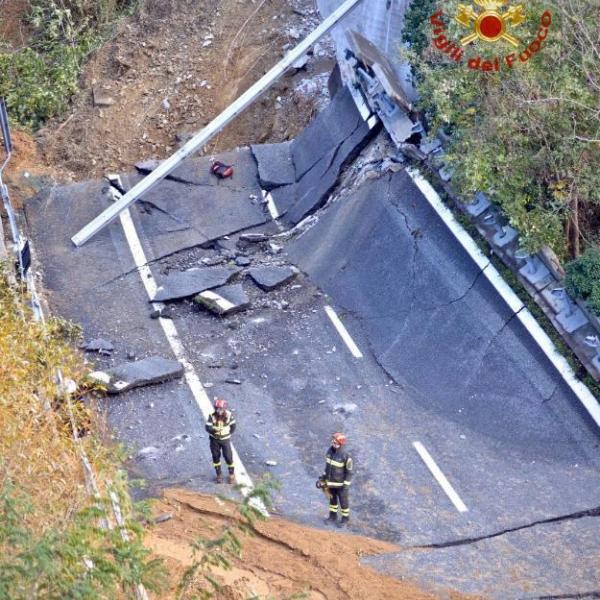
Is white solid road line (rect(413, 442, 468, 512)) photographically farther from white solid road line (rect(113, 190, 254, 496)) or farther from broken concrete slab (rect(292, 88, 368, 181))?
broken concrete slab (rect(292, 88, 368, 181))

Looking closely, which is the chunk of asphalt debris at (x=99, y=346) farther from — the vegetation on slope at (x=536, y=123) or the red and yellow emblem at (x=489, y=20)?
the red and yellow emblem at (x=489, y=20)

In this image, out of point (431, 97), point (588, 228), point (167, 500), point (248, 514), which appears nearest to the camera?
point (248, 514)

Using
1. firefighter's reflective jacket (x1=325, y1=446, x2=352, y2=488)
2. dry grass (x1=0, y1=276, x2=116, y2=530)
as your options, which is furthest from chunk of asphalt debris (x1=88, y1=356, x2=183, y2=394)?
firefighter's reflective jacket (x1=325, y1=446, x2=352, y2=488)

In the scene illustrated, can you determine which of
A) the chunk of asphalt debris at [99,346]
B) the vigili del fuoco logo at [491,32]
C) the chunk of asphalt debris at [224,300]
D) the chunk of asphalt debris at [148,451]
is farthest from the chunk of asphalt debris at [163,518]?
the vigili del fuoco logo at [491,32]

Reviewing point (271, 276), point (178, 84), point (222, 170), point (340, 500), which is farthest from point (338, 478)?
point (178, 84)

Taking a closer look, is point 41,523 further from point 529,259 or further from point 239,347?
point 529,259

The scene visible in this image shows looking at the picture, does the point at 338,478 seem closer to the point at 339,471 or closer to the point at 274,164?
the point at 339,471

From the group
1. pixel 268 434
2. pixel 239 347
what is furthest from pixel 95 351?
pixel 268 434
